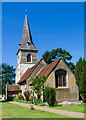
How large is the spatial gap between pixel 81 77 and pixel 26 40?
22.1 meters

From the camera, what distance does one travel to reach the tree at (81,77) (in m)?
23.9

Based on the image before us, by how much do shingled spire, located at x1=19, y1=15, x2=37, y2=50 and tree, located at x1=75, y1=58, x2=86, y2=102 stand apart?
59.2 ft

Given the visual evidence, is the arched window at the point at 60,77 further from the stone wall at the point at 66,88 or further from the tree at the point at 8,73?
the tree at the point at 8,73

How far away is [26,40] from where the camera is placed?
42.0m

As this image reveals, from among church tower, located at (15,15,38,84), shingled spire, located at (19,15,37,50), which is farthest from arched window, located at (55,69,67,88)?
shingled spire, located at (19,15,37,50)

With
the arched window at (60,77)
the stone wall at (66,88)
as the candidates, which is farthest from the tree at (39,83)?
the arched window at (60,77)

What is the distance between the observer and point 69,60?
51094mm

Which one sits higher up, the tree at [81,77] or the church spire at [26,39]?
the church spire at [26,39]

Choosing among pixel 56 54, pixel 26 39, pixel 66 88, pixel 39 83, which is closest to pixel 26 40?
pixel 26 39

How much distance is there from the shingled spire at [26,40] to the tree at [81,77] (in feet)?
59.2

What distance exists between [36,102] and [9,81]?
33485 mm

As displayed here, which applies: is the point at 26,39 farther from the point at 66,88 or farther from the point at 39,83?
the point at 66,88

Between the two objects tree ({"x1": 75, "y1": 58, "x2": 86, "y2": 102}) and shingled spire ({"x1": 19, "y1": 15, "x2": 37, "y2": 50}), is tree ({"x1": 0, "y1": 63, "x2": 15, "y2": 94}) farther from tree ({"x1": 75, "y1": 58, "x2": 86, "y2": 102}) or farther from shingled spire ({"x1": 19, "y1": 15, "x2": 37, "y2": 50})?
tree ({"x1": 75, "y1": 58, "x2": 86, "y2": 102})

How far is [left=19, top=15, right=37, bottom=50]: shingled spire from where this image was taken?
41078 millimetres
